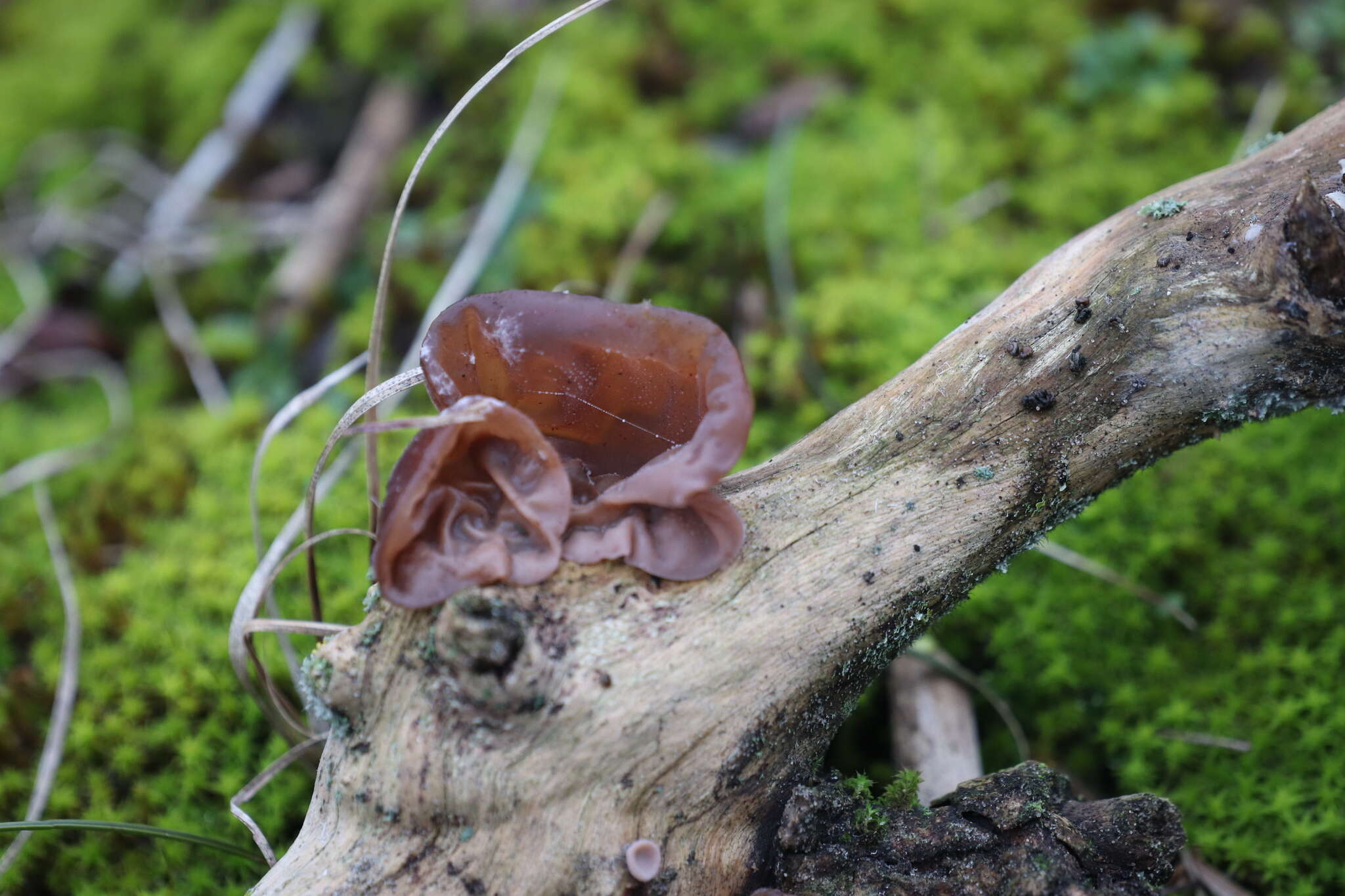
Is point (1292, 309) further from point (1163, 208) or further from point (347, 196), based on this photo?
point (347, 196)

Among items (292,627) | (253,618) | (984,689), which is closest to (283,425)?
(253,618)

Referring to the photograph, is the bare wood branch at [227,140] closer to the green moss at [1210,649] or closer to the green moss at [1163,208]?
the green moss at [1210,649]

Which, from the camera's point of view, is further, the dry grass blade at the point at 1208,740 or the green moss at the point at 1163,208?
the dry grass blade at the point at 1208,740

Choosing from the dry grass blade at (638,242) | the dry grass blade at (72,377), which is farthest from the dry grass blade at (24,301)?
the dry grass blade at (638,242)

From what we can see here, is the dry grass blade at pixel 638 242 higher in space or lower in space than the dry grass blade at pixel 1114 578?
higher

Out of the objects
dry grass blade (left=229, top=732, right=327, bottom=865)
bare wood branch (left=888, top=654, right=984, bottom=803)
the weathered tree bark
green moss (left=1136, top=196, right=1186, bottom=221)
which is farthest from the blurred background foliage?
green moss (left=1136, top=196, right=1186, bottom=221)

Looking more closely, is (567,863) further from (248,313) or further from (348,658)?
(248,313)

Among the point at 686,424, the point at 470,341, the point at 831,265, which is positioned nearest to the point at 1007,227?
the point at 831,265
